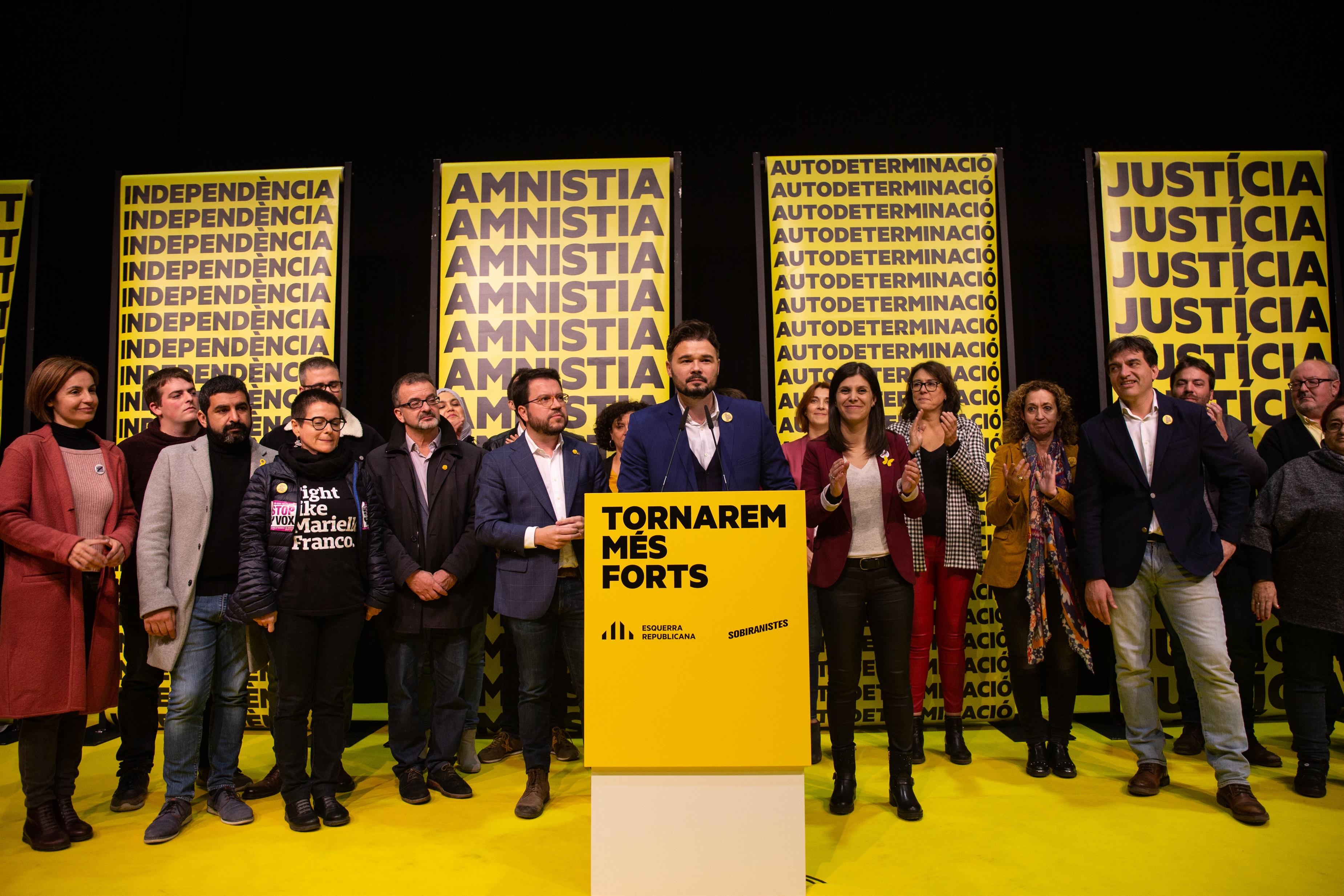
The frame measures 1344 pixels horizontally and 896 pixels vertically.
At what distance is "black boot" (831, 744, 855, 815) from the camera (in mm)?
3066

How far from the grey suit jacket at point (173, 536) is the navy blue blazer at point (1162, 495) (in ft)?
11.9

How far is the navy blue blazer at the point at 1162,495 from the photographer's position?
125 inches

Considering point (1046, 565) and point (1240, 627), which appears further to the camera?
point (1240, 627)

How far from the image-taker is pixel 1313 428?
3.97 meters

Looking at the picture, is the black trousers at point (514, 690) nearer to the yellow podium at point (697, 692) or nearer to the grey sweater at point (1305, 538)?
the yellow podium at point (697, 692)

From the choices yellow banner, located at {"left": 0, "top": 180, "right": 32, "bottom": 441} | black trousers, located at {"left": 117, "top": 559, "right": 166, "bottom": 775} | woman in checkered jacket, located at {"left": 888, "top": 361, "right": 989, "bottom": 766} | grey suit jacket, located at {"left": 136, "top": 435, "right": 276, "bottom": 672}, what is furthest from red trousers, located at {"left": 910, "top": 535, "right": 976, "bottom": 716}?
yellow banner, located at {"left": 0, "top": 180, "right": 32, "bottom": 441}

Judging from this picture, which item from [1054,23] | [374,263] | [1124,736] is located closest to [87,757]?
[374,263]

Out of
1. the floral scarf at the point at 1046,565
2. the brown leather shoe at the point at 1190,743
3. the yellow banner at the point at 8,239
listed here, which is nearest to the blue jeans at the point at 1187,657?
the floral scarf at the point at 1046,565

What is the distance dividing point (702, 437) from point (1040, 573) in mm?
1783

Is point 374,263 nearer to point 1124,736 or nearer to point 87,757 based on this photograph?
point 87,757

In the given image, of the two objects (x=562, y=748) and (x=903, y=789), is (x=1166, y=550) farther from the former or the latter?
(x=562, y=748)

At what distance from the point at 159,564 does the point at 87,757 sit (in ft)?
5.71

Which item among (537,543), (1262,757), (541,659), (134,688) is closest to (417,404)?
(537,543)

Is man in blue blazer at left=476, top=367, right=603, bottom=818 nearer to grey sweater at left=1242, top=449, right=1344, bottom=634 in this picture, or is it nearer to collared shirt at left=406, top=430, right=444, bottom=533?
collared shirt at left=406, top=430, right=444, bottom=533
